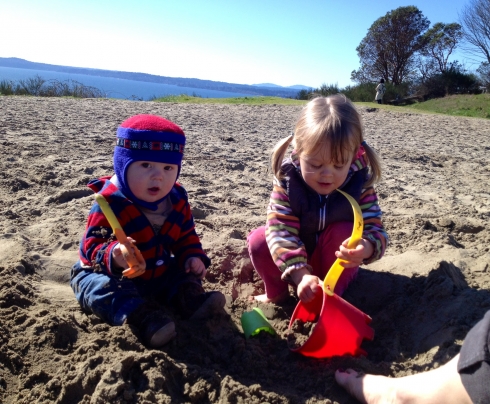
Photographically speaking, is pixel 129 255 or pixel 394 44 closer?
pixel 129 255

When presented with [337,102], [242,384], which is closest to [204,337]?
[242,384]

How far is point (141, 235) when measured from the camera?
1.99m

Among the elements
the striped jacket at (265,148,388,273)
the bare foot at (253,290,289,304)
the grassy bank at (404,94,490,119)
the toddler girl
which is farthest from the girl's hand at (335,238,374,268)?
the grassy bank at (404,94,490,119)

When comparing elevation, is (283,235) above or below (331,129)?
below

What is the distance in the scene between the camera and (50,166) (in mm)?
4023

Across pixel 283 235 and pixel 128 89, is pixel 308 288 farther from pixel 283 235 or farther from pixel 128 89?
pixel 128 89

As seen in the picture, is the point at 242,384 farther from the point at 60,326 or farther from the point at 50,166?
the point at 50,166

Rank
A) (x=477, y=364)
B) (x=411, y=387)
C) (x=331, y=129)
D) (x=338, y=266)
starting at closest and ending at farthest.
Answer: (x=477, y=364), (x=411, y=387), (x=338, y=266), (x=331, y=129)

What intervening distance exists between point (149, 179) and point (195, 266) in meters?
0.46

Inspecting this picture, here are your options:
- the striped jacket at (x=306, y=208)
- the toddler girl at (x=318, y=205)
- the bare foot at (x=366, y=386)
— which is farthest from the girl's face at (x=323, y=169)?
the bare foot at (x=366, y=386)

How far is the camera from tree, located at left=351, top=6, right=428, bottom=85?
26297 mm

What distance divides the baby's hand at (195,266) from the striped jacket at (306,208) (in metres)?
0.34

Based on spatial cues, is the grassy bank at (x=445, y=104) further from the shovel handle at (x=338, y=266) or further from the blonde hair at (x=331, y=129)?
the shovel handle at (x=338, y=266)

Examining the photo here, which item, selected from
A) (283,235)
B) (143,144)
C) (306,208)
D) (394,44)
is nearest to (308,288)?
(283,235)
